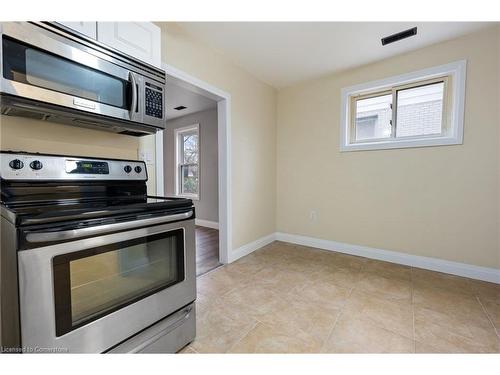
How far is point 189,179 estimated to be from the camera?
207 inches

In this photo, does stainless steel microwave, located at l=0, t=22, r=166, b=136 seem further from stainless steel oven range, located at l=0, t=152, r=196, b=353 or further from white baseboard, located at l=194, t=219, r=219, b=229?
white baseboard, located at l=194, t=219, r=219, b=229

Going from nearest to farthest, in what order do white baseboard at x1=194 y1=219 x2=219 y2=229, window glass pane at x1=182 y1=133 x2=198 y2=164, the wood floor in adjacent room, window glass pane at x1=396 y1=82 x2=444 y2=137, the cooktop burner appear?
the cooktop burner, window glass pane at x1=396 y1=82 x2=444 y2=137, the wood floor in adjacent room, white baseboard at x1=194 y1=219 x2=219 y2=229, window glass pane at x1=182 y1=133 x2=198 y2=164

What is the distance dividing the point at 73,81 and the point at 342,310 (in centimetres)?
232

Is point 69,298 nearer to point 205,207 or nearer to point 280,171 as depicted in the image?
point 280,171

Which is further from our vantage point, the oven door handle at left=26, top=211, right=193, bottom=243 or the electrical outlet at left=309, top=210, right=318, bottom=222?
the electrical outlet at left=309, top=210, right=318, bottom=222

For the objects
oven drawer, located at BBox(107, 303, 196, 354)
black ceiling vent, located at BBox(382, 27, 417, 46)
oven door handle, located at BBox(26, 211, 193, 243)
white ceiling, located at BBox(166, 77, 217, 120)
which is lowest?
oven drawer, located at BBox(107, 303, 196, 354)

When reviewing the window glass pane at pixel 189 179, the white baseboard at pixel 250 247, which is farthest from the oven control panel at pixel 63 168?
the window glass pane at pixel 189 179

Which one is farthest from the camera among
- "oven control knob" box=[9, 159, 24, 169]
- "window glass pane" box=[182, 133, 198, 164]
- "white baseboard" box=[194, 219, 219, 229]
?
"window glass pane" box=[182, 133, 198, 164]

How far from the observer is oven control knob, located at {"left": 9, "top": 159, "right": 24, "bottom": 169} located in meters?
1.08

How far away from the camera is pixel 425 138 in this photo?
8.34 feet

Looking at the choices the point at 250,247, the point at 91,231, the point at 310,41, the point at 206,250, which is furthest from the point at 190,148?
the point at 91,231

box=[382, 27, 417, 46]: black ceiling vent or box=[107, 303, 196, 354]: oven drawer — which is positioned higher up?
box=[382, 27, 417, 46]: black ceiling vent

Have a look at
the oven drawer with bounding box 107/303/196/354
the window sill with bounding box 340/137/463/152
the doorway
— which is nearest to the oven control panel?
the oven drawer with bounding box 107/303/196/354
